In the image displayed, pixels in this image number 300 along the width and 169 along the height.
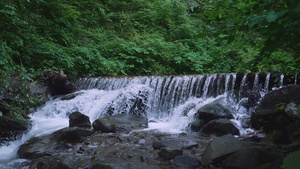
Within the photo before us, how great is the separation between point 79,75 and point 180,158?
28.8 feet

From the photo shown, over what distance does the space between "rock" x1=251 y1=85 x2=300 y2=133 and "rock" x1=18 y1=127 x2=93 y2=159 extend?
13.3 feet

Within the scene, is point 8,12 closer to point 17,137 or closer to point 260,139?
point 17,137

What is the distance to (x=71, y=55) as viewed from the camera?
1059 cm

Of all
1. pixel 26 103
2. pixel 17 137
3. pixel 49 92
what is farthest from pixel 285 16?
pixel 49 92

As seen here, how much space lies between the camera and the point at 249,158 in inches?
111

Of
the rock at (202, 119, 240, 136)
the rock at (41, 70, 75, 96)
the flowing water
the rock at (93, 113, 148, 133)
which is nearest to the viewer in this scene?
the rock at (202, 119, 240, 136)

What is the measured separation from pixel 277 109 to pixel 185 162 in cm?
227

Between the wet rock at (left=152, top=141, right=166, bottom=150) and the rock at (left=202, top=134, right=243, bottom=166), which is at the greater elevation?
the rock at (left=202, top=134, right=243, bottom=166)

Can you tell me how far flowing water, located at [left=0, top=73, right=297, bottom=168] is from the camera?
684 centimetres

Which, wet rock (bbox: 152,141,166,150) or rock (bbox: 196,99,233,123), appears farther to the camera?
rock (bbox: 196,99,233,123)

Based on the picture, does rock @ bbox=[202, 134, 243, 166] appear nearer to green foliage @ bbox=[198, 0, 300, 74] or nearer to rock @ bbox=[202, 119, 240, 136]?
green foliage @ bbox=[198, 0, 300, 74]

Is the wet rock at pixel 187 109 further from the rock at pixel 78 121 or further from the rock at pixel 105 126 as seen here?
the rock at pixel 78 121

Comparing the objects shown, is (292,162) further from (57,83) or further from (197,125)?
(57,83)

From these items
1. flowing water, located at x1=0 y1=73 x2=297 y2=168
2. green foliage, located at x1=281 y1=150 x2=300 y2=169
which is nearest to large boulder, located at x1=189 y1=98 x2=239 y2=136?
flowing water, located at x1=0 y1=73 x2=297 y2=168
